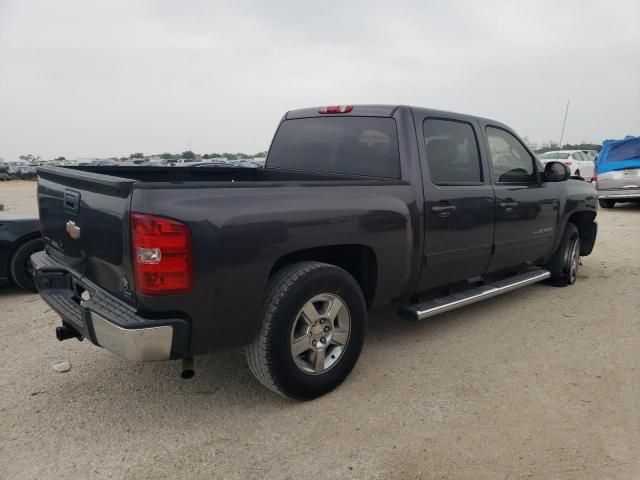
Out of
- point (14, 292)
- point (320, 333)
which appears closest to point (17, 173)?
point (14, 292)

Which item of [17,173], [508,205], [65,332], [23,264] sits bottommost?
[17,173]

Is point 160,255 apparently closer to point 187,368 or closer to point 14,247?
point 187,368

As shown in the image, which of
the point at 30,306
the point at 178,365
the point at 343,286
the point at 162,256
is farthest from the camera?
the point at 30,306

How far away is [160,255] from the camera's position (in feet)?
7.61

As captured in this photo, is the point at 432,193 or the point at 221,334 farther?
the point at 432,193

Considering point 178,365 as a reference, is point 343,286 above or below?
above

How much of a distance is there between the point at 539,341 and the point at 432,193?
155 centimetres

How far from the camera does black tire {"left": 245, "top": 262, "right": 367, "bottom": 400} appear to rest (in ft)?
8.94

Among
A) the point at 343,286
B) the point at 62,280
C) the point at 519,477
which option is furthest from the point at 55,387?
the point at 519,477

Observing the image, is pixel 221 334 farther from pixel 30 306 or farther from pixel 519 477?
pixel 30 306

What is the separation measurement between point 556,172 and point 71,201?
4107 mm

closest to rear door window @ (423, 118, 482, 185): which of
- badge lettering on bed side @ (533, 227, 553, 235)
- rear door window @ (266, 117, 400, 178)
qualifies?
rear door window @ (266, 117, 400, 178)

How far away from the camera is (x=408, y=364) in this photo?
355cm

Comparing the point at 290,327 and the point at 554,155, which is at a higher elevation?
the point at 554,155
